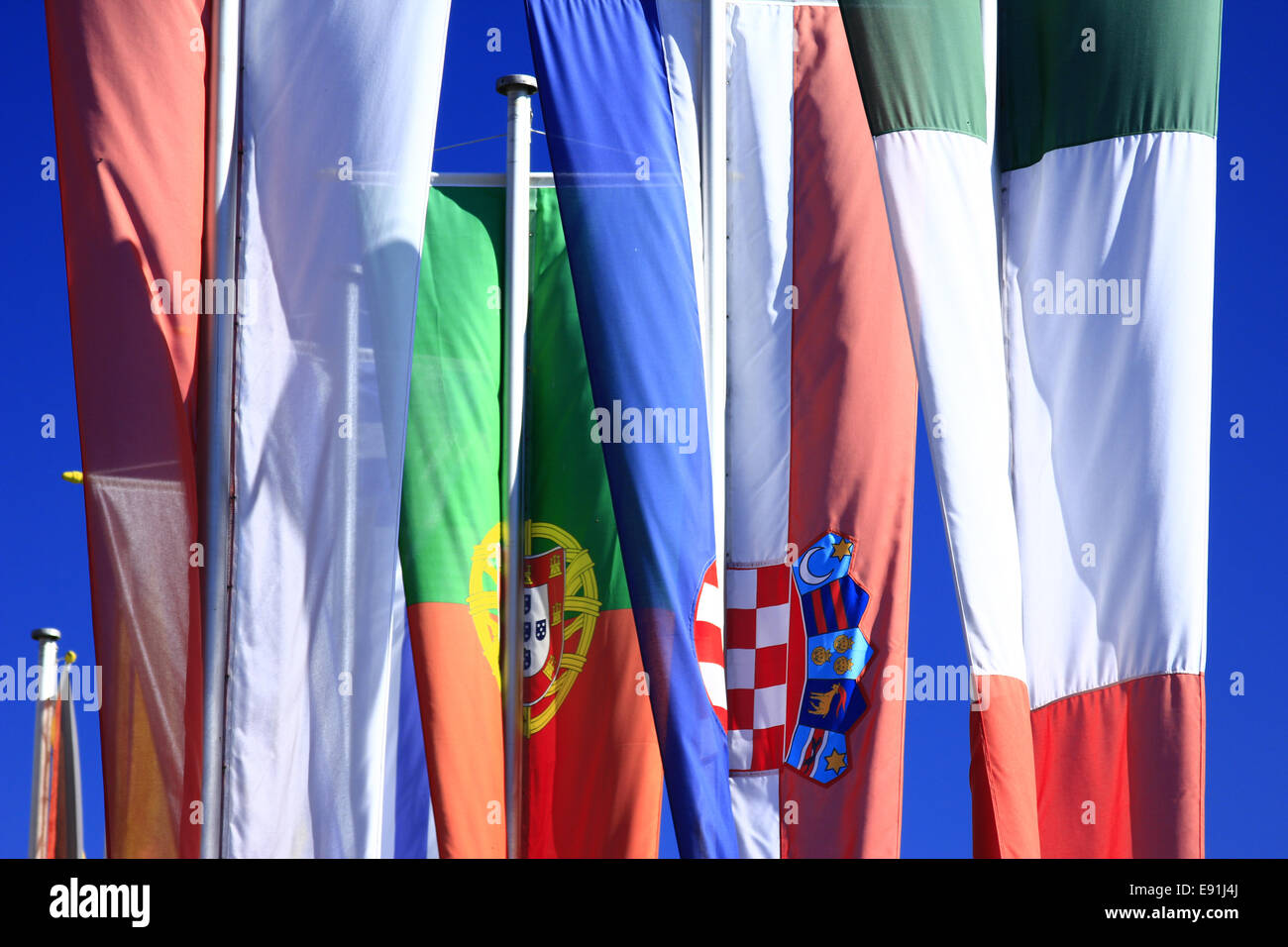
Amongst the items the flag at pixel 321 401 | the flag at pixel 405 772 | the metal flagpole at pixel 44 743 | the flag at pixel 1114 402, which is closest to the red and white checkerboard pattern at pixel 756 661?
the flag at pixel 1114 402

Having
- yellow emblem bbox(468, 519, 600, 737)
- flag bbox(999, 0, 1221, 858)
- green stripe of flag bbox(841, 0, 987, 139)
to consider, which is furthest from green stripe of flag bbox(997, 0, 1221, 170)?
yellow emblem bbox(468, 519, 600, 737)

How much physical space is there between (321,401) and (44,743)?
6406mm

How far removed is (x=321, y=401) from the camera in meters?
7.07

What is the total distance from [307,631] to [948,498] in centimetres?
281

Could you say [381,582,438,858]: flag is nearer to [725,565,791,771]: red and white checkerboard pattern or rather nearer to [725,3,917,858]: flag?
[725,565,791,771]: red and white checkerboard pattern

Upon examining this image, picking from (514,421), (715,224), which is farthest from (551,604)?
(715,224)

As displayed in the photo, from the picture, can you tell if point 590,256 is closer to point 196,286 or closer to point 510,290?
point 196,286

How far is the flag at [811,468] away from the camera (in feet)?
29.2

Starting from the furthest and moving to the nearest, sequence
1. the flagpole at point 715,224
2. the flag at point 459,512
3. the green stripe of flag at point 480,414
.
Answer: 1. the green stripe of flag at point 480,414
2. the flag at point 459,512
3. the flagpole at point 715,224

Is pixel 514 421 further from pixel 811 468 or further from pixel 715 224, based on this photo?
pixel 715 224

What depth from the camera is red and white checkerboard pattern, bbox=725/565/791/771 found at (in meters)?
9.20

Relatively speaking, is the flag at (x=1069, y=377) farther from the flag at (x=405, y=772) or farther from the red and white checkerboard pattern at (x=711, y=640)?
the flag at (x=405, y=772)

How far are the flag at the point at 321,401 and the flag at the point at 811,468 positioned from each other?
8.72ft

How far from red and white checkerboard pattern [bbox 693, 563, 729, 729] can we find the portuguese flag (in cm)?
152
